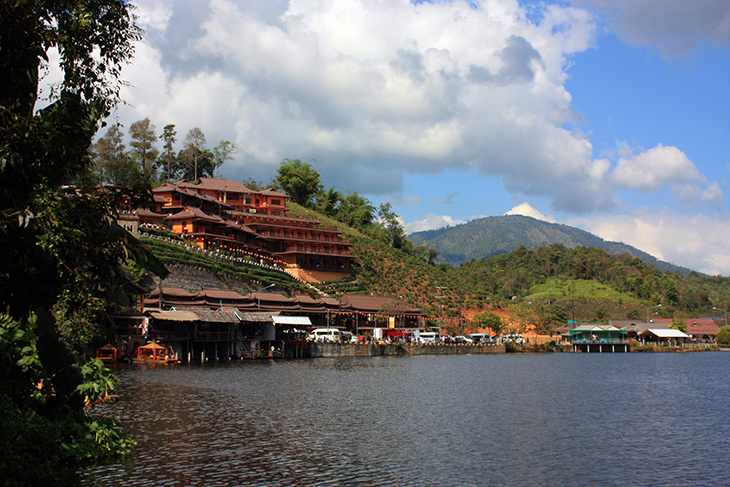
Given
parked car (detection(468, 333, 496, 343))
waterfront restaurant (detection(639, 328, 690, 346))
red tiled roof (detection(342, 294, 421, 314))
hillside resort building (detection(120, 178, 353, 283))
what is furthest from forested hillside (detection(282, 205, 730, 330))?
waterfront restaurant (detection(639, 328, 690, 346))

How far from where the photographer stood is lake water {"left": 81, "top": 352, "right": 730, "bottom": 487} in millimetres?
19062

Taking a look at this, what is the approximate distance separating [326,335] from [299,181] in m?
86.8

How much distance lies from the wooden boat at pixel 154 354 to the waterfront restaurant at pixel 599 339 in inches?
3273

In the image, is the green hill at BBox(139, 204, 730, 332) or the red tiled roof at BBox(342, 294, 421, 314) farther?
the green hill at BBox(139, 204, 730, 332)

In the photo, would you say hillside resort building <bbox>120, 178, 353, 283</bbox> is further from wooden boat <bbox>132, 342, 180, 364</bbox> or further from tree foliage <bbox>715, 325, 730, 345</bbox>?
tree foliage <bbox>715, 325, 730, 345</bbox>

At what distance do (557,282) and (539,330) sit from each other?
229ft

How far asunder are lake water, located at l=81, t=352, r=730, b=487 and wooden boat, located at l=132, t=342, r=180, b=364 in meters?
11.4

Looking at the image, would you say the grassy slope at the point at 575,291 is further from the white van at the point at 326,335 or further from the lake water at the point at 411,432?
the lake water at the point at 411,432

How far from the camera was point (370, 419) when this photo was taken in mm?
29234

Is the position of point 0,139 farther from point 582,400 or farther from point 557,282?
point 557,282

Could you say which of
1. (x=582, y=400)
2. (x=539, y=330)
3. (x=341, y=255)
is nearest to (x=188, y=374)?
(x=582, y=400)

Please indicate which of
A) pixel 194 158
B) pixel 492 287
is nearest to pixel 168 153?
pixel 194 158

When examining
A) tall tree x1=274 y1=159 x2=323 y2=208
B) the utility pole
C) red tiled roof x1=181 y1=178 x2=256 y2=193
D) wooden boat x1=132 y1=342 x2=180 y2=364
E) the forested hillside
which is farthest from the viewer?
tall tree x1=274 y1=159 x2=323 y2=208

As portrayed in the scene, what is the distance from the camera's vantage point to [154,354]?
59.7m
